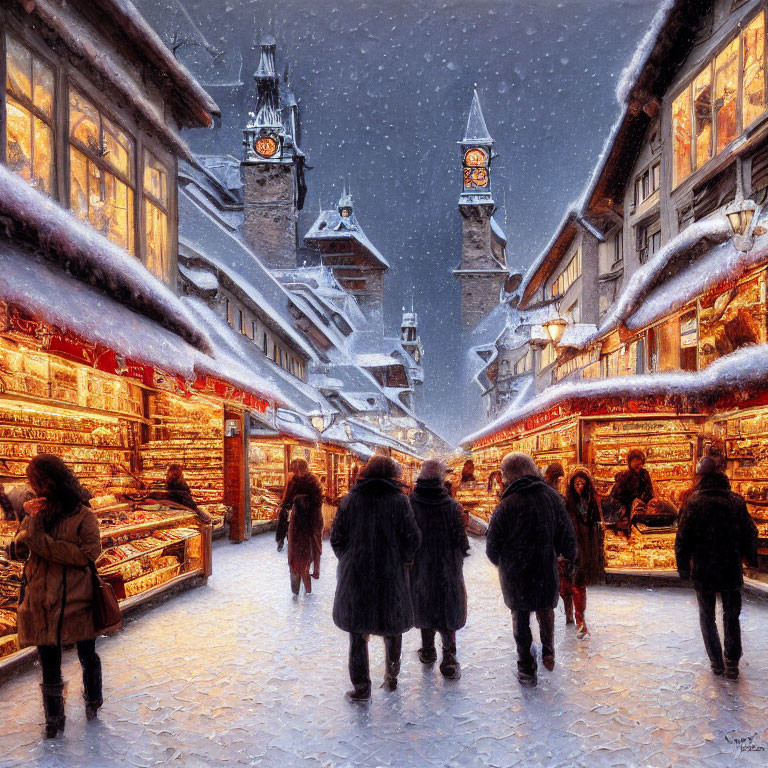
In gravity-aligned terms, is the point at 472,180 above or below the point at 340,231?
above

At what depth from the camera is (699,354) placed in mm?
10617

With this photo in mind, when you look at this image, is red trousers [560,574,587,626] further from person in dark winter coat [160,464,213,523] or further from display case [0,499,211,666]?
person in dark winter coat [160,464,213,523]

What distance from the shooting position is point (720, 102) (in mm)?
10984

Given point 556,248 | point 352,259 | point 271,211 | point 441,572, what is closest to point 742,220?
point 441,572

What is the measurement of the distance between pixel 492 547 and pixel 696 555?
1.52 metres

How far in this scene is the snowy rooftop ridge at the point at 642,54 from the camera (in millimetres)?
11359

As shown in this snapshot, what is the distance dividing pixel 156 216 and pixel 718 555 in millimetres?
10040

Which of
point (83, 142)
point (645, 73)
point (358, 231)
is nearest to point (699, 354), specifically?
point (645, 73)

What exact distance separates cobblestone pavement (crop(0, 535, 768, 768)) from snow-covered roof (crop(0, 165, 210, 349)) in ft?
12.3

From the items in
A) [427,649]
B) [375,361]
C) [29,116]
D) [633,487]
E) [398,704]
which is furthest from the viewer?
[375,361]

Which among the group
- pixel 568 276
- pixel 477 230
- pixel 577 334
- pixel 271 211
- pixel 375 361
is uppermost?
pixel 477 230

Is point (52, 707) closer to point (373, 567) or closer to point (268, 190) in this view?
point (373, 567)

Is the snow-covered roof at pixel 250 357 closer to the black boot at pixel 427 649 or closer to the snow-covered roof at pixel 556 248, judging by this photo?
the black boot at pixel 427 649

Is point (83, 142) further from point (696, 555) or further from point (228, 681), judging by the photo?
point (696, 555)
